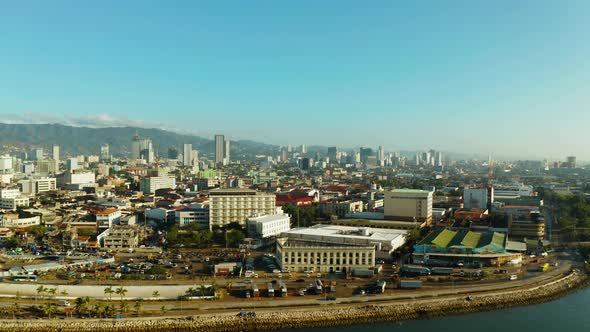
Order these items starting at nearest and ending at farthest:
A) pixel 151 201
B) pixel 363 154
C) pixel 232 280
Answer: pixel 232 280 → pixel 151 201 → pixel 363 154

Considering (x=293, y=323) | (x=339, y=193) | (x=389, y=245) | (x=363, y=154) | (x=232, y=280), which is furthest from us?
(x=363, y=154)

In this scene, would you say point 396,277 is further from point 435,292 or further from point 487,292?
point 487,292

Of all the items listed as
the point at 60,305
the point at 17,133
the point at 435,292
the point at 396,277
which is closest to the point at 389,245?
the point at 396,277

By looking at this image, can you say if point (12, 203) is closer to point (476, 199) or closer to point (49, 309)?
point (49, 309)

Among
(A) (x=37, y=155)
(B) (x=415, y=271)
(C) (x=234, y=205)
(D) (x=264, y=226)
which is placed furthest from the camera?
(A) (x=37, y=155)

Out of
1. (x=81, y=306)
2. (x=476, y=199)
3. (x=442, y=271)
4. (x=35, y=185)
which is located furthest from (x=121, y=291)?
(x=35, y=185)

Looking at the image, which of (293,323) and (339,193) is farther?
(339,193)
